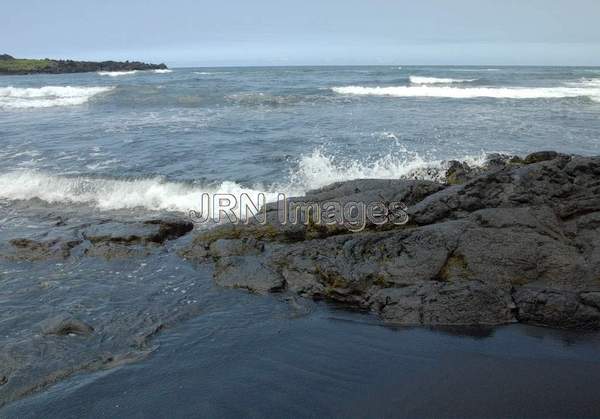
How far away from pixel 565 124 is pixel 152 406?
1918cm

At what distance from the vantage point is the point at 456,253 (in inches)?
231

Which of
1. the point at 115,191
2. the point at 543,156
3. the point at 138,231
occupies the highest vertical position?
the point at 543,156

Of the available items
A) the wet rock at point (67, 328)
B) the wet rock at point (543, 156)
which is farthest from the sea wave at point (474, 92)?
the wet rock at point (67, 328)

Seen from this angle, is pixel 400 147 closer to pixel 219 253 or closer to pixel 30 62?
pixel 219 253

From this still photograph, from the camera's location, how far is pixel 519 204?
21.2 feet

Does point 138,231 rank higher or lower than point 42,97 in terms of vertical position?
lower

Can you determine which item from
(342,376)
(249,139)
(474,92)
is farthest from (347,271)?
(474,92)

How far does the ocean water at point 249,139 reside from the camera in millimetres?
11375

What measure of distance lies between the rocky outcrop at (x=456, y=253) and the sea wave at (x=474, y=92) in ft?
82.3

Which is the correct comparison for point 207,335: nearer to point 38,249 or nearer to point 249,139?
point 38,249

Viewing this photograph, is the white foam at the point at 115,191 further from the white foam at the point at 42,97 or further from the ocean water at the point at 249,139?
the white foam at the point at 42,97

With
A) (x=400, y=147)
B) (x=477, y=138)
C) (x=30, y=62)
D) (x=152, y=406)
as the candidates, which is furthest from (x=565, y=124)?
(x=30, y=62)

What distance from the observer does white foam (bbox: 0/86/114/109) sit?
29.2 meters

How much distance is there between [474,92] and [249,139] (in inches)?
818
